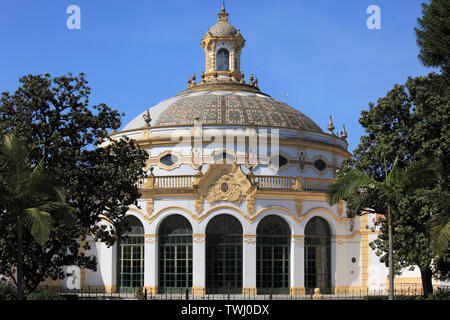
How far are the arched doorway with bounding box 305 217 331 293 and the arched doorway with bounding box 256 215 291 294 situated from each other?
5.74 ft

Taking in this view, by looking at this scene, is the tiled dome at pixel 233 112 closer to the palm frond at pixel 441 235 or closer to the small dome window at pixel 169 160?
the small dome window at pixel 169 160

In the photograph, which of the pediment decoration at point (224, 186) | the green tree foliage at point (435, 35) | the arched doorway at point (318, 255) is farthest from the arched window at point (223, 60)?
the green tree foliage at point (435, 35)

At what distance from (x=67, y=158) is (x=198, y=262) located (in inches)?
654

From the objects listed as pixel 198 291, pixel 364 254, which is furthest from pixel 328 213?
pixel 198 291

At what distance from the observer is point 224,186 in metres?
46.4

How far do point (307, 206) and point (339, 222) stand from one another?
2962 mm

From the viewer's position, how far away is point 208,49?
65875 mm

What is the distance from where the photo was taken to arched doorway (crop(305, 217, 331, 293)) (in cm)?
4781

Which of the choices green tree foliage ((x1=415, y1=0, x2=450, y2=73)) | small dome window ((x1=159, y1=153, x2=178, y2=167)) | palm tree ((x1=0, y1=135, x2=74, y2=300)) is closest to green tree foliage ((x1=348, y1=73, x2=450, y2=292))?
green tree foliage ((x1=415, y1=0, x2=450, y2=73))

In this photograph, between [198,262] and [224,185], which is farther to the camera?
[224,185]

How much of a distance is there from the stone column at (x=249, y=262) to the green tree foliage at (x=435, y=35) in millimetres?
16400

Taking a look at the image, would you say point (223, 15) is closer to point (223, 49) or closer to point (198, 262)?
point (223, 49)

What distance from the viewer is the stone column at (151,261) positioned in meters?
46.2
